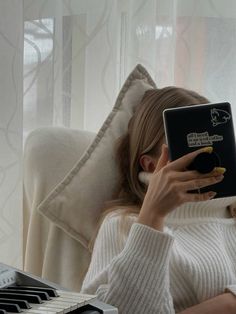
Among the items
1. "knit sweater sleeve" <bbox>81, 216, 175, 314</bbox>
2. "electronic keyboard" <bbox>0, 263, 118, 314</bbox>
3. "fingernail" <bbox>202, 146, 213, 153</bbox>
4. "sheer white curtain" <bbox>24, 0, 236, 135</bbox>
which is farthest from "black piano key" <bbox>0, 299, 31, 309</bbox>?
"sheer white curtain" <bbox>24, 0, 236, 135</bbox>

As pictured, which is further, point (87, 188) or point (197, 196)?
point (87, 188)

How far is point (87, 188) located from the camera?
1.10 meters

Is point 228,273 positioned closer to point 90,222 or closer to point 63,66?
point 90,222

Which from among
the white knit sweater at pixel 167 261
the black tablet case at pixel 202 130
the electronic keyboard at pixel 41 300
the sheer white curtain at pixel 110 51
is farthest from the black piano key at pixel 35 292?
the sheer white curtain at pixel 110 51

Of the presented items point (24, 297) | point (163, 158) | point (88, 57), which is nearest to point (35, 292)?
point (24, 297)

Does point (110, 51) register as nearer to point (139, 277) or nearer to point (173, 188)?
point (173, 188)

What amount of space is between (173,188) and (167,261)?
11cm

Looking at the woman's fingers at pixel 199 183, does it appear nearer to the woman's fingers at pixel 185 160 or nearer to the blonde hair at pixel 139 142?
the woman's fingers at pixel 185 160

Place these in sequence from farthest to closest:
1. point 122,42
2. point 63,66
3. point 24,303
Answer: point 122,42 < point 63,66 < point 24,303

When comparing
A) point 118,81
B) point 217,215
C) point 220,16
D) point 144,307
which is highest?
point 220,16

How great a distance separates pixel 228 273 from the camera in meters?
1.00

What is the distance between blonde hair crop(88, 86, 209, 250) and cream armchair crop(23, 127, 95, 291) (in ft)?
0.32

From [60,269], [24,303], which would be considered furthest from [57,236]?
[24,303]

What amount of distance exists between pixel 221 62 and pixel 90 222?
0.54 meters
